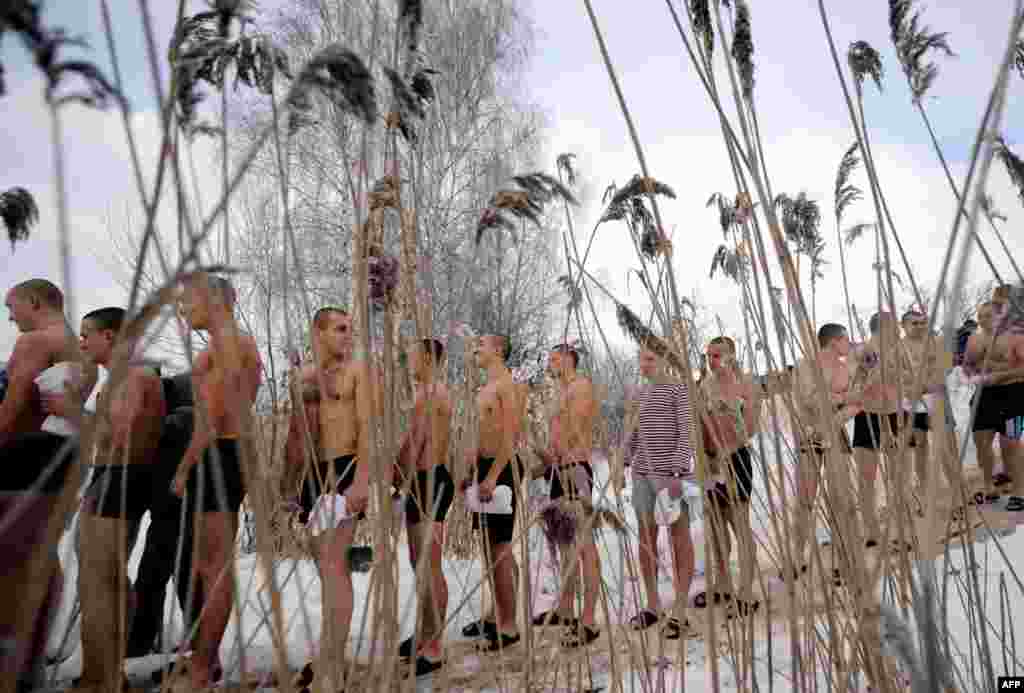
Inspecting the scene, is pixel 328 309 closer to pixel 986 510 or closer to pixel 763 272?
pixel 763 272

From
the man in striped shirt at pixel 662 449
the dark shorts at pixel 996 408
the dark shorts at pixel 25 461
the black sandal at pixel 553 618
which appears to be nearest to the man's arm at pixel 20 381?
the dark shorts at pixel 25 461

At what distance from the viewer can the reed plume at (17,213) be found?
0.81 metres

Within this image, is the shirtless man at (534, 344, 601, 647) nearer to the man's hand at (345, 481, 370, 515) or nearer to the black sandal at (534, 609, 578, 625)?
the black sandal at (534, 609, 578, 625)

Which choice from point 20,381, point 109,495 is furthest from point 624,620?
point 20,381

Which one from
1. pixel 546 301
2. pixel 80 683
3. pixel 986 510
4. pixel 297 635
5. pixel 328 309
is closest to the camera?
pixel 80 683

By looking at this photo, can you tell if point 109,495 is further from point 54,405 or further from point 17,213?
point 17,213

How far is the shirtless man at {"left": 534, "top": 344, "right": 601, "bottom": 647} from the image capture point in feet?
4.15

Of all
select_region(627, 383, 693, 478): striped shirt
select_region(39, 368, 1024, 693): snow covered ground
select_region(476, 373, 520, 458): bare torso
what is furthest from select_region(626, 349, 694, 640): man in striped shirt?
select_region(476, 373, 520, 458): bare torso

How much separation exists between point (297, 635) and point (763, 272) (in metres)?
2.58

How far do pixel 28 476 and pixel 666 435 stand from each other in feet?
7.83

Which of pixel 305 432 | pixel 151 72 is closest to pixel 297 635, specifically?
pixel 305 432

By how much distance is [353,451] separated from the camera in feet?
7.58

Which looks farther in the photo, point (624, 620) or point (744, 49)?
point (624, 620)

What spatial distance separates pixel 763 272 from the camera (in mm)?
867
